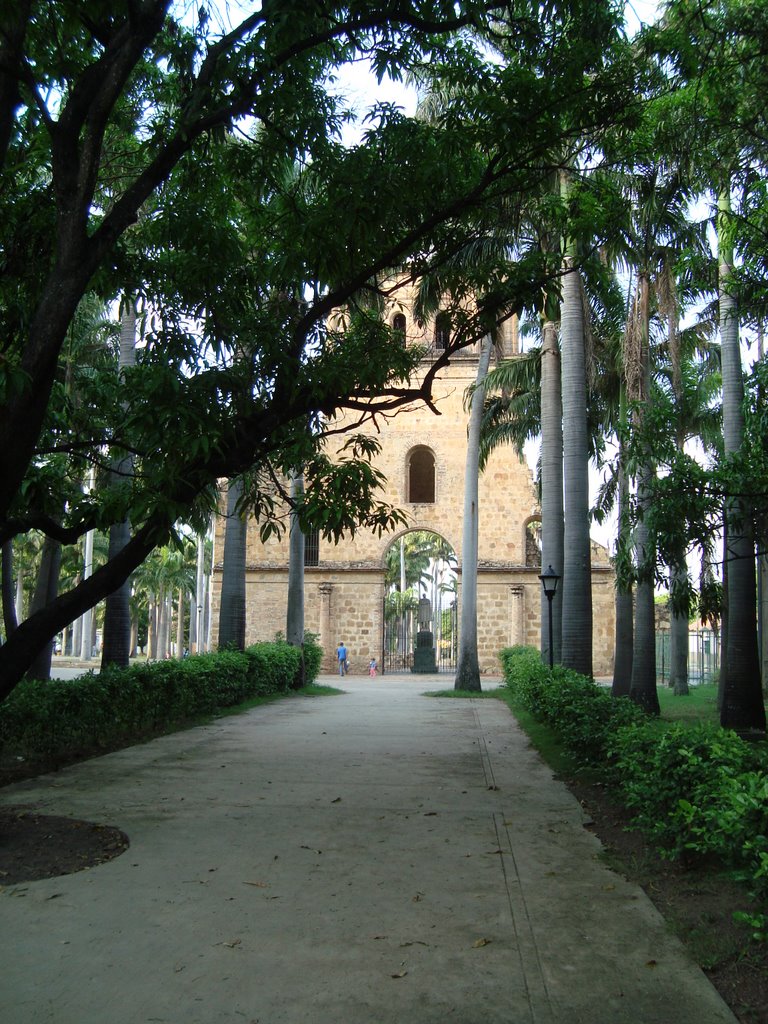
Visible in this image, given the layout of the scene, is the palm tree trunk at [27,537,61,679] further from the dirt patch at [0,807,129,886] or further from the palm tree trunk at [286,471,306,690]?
the palm tree trunk at [286,471,306,690]

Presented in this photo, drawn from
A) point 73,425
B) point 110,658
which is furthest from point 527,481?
point 73,425

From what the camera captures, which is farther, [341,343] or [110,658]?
[110,658]

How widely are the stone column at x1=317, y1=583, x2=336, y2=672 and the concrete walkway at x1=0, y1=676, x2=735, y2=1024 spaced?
81.0 feet

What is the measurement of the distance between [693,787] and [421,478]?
32.1m

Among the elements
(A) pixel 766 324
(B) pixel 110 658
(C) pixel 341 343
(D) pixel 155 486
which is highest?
(A) pixel 766 324

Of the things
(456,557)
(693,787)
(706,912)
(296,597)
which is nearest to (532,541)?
(456,557)

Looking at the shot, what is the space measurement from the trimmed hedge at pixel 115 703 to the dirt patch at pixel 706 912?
230 inches

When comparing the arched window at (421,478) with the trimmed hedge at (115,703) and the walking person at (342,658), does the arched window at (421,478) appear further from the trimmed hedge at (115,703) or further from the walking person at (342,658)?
the trimmed hedge at (115,703)

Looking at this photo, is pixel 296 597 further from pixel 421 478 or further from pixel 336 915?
pixel 336 915

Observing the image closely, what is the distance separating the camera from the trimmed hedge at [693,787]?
4.12 metres

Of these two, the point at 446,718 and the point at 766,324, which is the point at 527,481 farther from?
the point at 766,324

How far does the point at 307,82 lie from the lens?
707cm

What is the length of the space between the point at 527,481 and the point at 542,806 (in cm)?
2660

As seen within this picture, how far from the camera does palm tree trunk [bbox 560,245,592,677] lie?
1406cm
